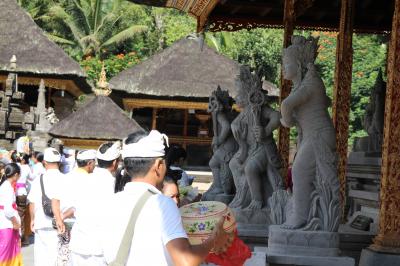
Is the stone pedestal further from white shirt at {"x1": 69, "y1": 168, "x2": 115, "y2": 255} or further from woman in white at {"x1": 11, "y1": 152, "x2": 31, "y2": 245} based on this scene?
woman in white at {"x1": 11, "y1": 152, "x2": 31, "y2": 245}

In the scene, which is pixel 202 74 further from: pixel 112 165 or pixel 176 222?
pixel 176 222

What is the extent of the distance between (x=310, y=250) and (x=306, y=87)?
1.48 m

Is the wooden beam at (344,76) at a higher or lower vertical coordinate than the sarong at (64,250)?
higher

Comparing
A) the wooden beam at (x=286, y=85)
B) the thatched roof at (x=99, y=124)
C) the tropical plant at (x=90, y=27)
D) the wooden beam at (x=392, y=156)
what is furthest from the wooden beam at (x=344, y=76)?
the tropical plant at (x=90, y=27)

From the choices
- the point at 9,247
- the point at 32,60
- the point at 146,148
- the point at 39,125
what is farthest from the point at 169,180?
the point at 32,60

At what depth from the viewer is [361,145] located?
1218cm

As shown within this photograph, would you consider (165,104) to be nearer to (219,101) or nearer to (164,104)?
(164,104)

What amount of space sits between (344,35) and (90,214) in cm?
831

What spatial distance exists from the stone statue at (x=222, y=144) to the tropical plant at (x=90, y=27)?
35.5m

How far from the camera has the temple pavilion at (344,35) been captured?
312 inches

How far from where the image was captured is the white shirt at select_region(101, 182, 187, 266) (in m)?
3.92

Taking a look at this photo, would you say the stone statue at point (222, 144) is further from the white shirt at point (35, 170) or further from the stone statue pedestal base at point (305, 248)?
the white shirt at point (35, 170)

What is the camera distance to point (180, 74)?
32.8m

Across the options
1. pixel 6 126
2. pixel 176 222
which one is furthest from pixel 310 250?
pixel 6 126
